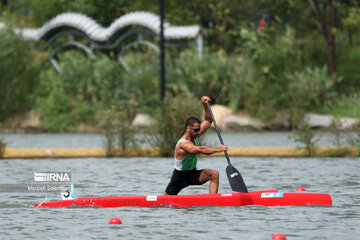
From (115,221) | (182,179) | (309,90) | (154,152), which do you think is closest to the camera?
(115,221)

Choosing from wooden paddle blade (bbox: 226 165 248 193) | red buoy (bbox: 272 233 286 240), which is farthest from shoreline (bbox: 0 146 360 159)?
red buoy (bbox: 272 233 286 240)

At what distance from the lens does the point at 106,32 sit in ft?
153

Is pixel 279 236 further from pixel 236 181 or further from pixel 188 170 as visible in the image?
pixel 188 170

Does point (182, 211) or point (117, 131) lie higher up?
point (117, 131)

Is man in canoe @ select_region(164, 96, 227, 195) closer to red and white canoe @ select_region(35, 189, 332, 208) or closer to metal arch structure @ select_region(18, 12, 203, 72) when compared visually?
red and white canoe @ select_region(35, 189, 332, 208)

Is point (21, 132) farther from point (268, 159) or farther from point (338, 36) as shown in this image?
point (268, 159)

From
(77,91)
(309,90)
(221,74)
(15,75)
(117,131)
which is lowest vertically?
(117,131)

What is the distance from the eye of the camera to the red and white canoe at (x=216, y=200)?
14.5m

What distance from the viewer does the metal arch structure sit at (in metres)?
43.9

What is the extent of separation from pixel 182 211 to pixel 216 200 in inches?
26.1

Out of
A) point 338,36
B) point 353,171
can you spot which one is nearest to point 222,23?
point 338,36

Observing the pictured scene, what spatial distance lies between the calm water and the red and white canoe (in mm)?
123

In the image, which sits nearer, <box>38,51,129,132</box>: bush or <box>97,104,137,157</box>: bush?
<box>97,104,137,157</box>: bush

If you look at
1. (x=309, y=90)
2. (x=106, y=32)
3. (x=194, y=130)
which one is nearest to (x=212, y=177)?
(x=194, y=130)
